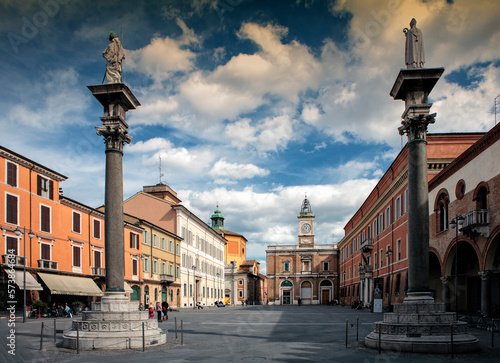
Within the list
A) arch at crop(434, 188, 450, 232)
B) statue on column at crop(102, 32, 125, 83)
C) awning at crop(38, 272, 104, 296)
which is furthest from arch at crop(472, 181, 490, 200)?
awning at crop(38, 272, 104, 296)

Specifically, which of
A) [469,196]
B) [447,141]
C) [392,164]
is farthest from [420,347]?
[392,164]

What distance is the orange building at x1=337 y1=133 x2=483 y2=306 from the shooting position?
122ft

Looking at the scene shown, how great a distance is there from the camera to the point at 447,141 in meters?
37.1

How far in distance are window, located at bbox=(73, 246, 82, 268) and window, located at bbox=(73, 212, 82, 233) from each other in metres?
1.45

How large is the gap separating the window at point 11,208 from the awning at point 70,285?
14.4ft

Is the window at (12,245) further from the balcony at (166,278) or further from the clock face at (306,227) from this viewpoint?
the clock face at (306,227)

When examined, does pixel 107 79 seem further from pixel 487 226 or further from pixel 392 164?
pixel 392 164

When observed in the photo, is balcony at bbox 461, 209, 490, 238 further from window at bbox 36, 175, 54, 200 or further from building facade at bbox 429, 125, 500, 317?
window at bbox 36, 175, 54, 200

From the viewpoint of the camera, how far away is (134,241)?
47.7 metres

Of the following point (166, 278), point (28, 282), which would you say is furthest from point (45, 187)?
point (166, 278)

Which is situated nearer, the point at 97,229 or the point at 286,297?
the point at 97,229

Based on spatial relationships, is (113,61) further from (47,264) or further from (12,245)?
(47,264)

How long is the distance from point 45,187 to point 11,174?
395cm

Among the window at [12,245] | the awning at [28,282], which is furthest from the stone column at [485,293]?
the window at [12,245]
